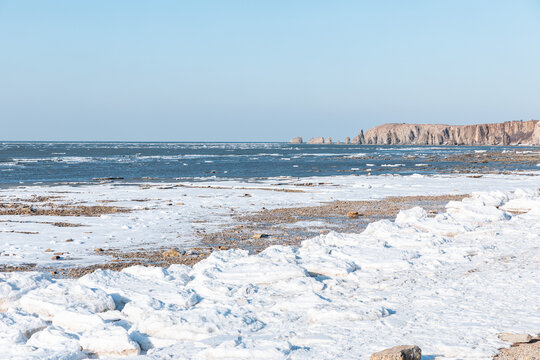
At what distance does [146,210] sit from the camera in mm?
17516

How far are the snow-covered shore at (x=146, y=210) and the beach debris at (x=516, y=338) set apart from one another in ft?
23.0

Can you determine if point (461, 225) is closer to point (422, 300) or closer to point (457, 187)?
point (422, 300)

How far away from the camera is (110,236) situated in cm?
1270

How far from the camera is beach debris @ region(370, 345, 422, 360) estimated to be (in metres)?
4.67

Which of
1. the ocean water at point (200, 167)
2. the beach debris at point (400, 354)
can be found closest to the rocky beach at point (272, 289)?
the beach debris at point (400, 354)

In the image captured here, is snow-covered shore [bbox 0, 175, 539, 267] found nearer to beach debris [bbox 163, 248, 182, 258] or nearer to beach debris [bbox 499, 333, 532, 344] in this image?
beach debris [bbox 163, 248, 182, 258]

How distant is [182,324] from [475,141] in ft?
655

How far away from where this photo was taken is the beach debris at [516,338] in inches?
211

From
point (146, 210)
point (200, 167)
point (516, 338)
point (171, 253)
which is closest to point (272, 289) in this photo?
point (516, 338)

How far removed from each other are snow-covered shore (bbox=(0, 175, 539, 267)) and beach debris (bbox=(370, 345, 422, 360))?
6621 millimetres

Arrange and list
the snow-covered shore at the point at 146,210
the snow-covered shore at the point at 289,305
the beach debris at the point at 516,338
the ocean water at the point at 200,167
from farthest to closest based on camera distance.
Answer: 1. the ocean water at the point at 200,167
2. the snow-covered shore at the point at 146,210
3. the snow-covered shore at the point at 289,305
4. the beach debris at the point at 516,338

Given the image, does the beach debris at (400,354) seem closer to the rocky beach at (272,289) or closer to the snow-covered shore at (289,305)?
the rocky beach at (272,289)

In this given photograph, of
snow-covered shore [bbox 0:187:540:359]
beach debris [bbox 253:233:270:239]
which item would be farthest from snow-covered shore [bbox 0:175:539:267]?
snow-covered shore [bbox 0:187:540:359]

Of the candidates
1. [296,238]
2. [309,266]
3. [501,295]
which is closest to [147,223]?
[296,238]
